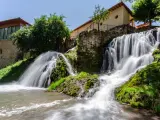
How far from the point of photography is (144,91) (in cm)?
842

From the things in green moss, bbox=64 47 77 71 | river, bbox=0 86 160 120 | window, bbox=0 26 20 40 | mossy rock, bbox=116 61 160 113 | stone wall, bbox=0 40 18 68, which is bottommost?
river, bbox=0 86 160 120

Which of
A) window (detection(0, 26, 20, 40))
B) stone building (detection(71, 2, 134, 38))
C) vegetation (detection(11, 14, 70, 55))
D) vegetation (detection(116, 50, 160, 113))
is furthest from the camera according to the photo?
window (detection(0, 26, 20, 40))

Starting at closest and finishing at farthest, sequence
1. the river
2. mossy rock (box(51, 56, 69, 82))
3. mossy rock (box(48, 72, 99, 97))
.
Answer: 1. the river
2. mossy rock (box(48, 72, 99, 97))
3. mossy rock (box(51, 56, 69, 82))

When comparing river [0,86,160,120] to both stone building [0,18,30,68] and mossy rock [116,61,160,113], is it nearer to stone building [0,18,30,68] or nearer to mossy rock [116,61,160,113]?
mossy rock [116,61,160,113]

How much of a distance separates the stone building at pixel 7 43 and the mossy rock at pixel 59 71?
56.6ft

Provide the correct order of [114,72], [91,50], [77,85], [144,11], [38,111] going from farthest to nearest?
[144,11] < [91,50] < [114,72] < [77,85] < [38,111]

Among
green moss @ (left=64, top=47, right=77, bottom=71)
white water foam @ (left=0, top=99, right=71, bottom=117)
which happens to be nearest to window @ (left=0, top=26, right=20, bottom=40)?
green moss @ (left=64, top=47, right=77, bottom=71)

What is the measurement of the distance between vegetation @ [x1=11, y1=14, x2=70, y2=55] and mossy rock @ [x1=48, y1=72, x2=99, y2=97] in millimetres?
10158

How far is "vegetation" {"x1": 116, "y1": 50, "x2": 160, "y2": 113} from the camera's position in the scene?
7891 mm

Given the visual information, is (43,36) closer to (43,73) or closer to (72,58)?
(72,58)

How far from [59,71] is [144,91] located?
8020mm

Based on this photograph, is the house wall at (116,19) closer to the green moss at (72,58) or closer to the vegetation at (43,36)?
the vegetation at (43,36)

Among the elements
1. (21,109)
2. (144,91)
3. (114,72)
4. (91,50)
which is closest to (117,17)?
(91,50)

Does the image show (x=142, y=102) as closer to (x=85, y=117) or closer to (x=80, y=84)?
(x=85, y=117)
